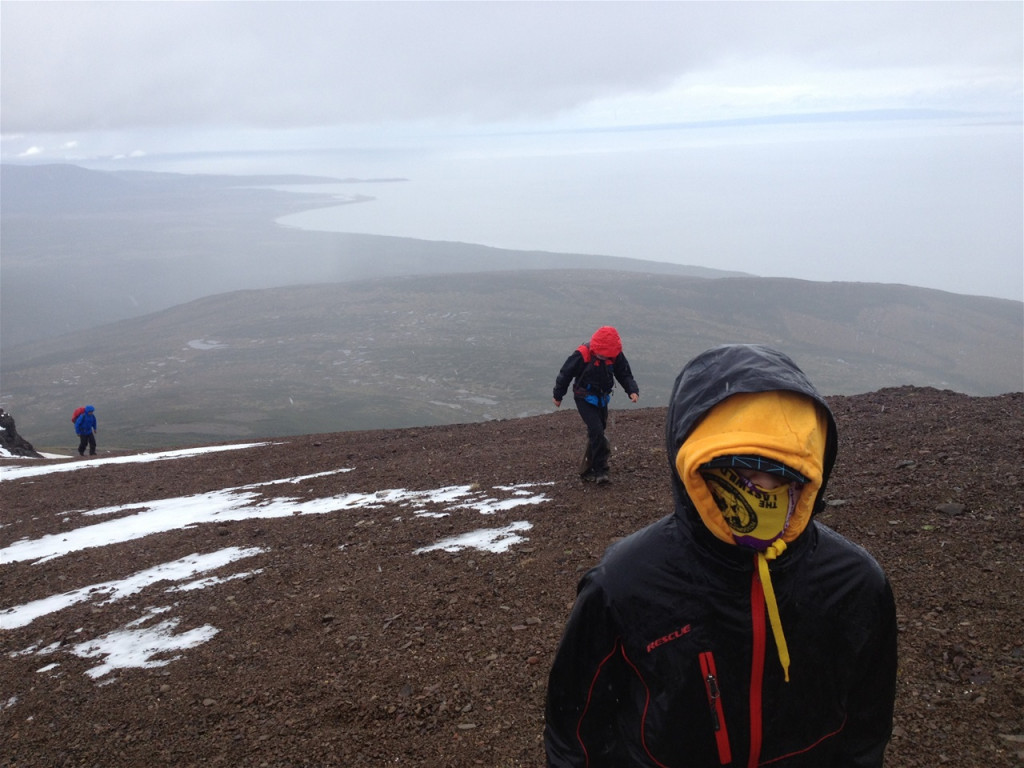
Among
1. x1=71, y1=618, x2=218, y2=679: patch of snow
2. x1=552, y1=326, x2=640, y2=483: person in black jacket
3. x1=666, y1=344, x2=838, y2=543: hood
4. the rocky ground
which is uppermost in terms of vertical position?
x1=666, y1=344, x2=838, y2=543: hood

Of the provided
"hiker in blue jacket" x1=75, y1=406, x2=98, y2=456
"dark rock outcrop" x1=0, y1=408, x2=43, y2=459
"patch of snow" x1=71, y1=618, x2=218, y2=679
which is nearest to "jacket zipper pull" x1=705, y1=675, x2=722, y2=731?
"patch of snow" x1=71, y1=618, x2=218, y2=679

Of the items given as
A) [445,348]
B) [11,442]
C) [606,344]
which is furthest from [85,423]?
[445,348]

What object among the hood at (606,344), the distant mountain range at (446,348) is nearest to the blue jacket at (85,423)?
the hood at (606,344)

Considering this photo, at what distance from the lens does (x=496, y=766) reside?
520 cm

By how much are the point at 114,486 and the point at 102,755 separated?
43.0ft

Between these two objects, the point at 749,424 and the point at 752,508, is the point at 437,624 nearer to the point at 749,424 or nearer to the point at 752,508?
the point at 752,508

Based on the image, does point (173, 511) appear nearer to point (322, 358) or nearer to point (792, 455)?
point (792, 455)

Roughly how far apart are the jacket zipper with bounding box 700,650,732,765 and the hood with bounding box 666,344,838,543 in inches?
18.0

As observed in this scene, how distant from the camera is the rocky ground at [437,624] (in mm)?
5523

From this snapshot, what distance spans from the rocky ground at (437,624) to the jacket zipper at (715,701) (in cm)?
278

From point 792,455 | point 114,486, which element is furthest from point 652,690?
point 114,486

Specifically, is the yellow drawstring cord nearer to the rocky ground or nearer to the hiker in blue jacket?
the rocky ground

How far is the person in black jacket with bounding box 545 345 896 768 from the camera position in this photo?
2.51m

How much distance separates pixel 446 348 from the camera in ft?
461
